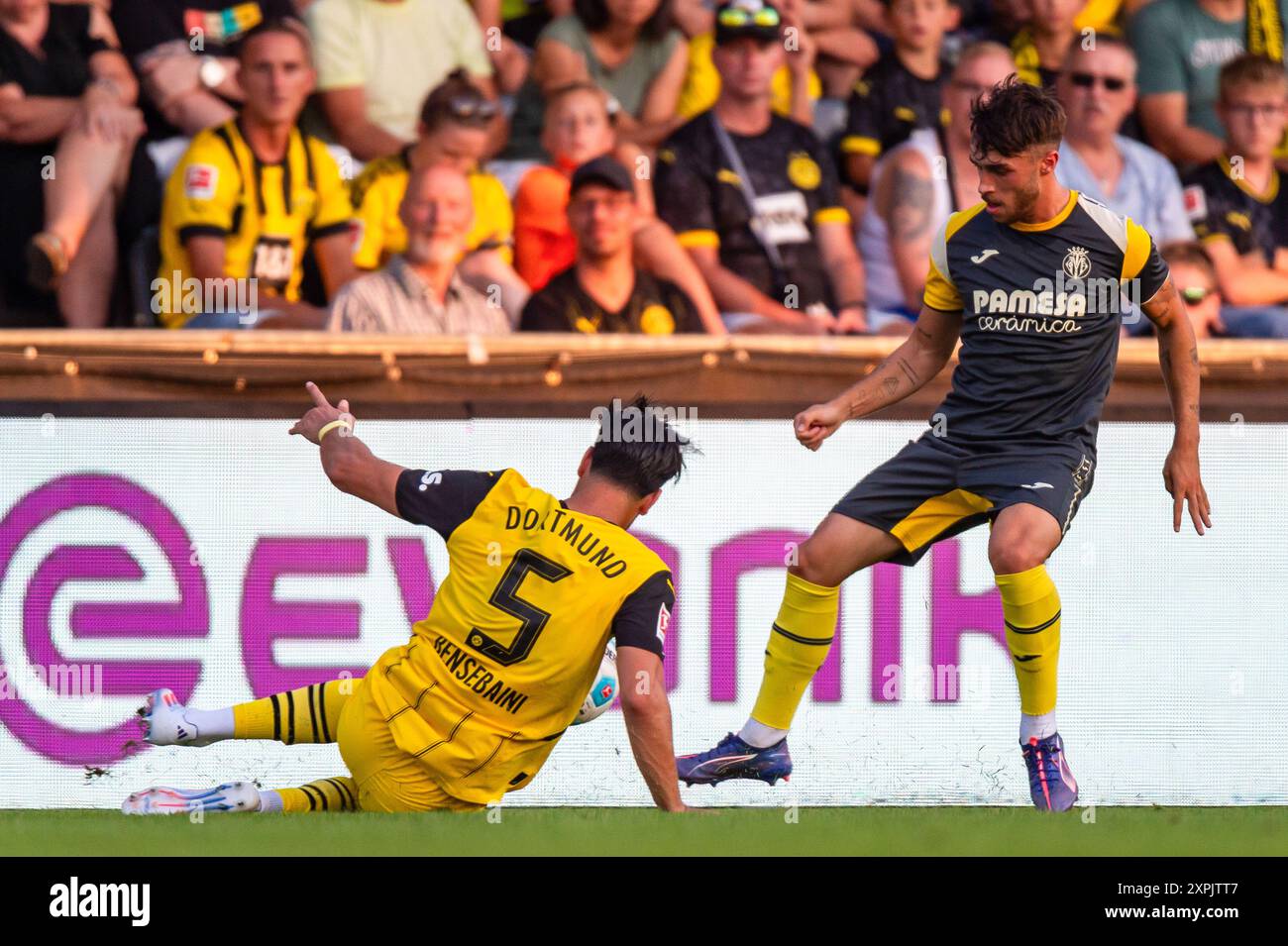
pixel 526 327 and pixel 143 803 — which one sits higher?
pixel 526 327

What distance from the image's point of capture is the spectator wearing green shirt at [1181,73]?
29.1 feet

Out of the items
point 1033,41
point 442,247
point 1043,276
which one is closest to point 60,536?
point 442,247

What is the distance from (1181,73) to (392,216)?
3.91 m

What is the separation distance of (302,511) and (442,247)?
4.52ft

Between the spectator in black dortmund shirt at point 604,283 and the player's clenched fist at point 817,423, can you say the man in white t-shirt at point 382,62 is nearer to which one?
the spectator in black dortmund shirt at point 604,283

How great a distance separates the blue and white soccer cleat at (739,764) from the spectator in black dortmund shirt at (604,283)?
285 centimetres

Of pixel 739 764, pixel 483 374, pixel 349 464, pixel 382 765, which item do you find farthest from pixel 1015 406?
pixel 483 374

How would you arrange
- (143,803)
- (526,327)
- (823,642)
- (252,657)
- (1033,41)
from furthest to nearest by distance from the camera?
(1033,41)
(526,327)
(252,657)
(823,642)
(143,803)

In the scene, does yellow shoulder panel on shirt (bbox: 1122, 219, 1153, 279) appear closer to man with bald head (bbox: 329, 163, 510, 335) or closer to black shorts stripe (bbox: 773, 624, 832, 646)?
black shorts stripe (bbox: 773, 624, 832, 646)

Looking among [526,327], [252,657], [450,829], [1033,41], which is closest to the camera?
[450,829]

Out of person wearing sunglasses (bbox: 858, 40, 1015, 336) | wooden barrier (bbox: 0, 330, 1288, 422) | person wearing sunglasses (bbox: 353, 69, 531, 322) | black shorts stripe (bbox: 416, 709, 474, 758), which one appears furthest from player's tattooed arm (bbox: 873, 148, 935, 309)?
black shorts stripe (bbox: 416, 709, 474, 758)

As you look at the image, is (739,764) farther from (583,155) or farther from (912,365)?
(583,155)

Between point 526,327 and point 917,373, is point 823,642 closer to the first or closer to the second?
point 917,373

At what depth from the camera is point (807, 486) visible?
7.45m
